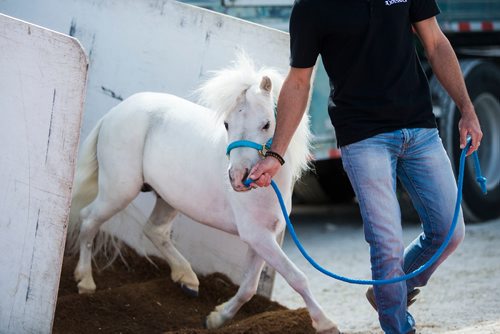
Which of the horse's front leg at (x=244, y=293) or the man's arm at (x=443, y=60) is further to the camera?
the horse's front leg at (x=244, y=293)

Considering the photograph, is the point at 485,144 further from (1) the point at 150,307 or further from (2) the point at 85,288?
(2) the point at 85,288

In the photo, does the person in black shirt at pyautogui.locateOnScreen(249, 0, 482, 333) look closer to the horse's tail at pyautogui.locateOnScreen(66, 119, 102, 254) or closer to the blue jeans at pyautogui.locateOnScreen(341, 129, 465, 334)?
the blue jeans at pyautogui.locateOnScreen(341, 129, 465, 334)

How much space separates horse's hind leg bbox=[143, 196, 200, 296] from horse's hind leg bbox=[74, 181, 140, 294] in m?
0.26

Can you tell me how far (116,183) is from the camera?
5258 mm

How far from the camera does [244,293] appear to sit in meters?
4.83

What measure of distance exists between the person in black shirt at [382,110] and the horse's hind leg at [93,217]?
5.29 feet

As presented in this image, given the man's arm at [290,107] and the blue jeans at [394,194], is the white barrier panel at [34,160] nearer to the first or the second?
the man's arm at [290,107]

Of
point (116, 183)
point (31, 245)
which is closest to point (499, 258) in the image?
point (116, 183)

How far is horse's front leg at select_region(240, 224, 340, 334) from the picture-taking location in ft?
14.4

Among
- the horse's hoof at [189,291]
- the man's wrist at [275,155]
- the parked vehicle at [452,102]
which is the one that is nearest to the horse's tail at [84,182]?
the horse's hoof at [189,291]

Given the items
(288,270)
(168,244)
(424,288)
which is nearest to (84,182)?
(168,244)

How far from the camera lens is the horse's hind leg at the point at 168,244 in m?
5.34

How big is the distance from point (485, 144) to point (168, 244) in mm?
4159

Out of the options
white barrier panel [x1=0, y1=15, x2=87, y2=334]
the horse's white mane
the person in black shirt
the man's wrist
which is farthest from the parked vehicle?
the man's wrist
